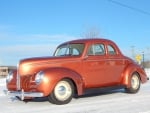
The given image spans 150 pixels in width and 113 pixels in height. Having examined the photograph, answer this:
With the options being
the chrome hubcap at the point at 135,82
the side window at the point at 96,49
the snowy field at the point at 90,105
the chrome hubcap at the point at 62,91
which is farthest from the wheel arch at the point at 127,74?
the chrome hubcap at the point at 62,91

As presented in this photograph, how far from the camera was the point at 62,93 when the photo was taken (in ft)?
31.2

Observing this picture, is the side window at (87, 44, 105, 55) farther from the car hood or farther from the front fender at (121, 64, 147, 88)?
the car hood

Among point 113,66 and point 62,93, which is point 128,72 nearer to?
point 113,66

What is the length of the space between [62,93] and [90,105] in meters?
0.80

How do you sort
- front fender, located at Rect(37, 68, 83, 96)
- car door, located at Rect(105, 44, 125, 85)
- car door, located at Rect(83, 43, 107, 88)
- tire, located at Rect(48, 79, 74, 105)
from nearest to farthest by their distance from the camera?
front fender, located at Rect(37, 68, 83, 96), tire, located at Rect(48, 79, 74, 105), car door, located at Rect(83, 43, 107, 88), car door, located at Rect(105, 44, 125, 85)

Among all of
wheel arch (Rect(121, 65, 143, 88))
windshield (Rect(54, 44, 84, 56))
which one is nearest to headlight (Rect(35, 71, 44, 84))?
windshield (Rect(54, 44, 84, 56))

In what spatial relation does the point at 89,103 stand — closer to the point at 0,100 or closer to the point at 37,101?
the point at 37,101

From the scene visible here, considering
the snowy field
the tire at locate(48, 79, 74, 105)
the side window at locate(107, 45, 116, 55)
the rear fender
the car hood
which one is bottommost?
the snowy field

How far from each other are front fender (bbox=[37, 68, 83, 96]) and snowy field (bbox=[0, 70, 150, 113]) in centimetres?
44

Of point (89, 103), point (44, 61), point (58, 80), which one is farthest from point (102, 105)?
point (44, 61)

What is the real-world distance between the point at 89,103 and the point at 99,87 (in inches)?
41.2

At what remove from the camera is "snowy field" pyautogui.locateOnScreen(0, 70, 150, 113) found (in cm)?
848

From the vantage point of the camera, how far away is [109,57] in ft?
36.0

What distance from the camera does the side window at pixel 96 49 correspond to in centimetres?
1063
